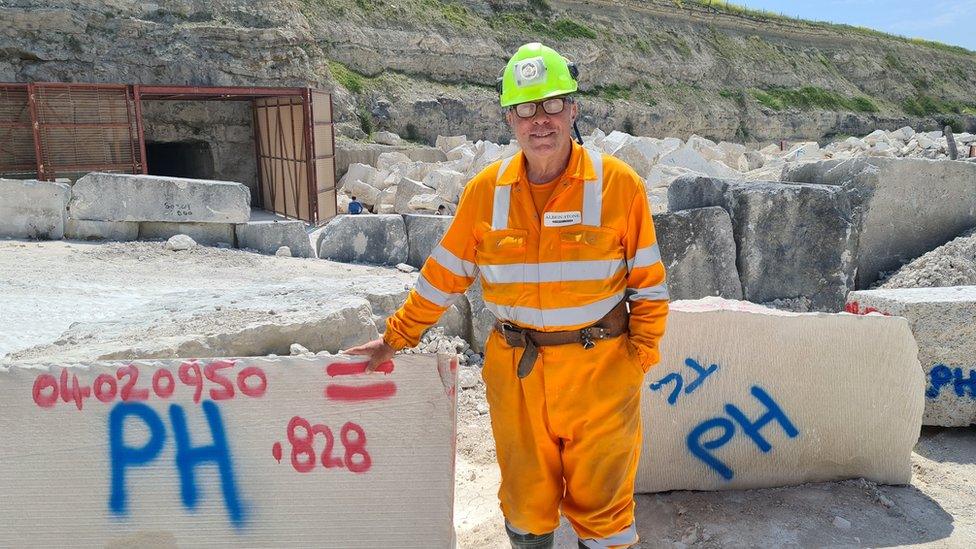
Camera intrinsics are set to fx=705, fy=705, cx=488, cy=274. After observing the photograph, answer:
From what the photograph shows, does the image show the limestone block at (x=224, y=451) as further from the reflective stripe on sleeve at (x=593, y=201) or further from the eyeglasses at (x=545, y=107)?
the eyeglasses at (x=545, y=107)

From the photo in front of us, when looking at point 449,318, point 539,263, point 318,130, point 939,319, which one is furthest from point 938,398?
point 318,130

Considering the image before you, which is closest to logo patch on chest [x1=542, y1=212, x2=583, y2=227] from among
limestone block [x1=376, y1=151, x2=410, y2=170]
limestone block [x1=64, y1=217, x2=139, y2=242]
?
limestone block [x1=64, y1=217, x2=139, y2=242]

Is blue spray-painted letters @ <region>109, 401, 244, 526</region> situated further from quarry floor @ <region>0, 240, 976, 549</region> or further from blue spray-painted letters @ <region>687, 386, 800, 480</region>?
blue spray-painted letters @ <region>687, 386, 800, 480</region>

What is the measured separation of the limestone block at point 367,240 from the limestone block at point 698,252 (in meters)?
3.61

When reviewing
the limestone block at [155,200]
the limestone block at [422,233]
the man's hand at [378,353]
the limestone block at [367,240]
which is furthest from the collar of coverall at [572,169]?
the limestone block at [155,200]

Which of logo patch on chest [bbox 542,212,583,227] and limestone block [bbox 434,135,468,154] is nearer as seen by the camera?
logo patch on chest [bbox 542,212,583,227]

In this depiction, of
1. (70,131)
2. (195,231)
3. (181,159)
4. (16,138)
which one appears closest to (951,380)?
(195,231)

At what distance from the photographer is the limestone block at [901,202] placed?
20.6 ft

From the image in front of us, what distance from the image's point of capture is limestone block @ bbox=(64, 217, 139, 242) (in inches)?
360

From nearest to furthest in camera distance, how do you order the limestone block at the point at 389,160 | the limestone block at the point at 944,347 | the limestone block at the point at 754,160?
the limestone block at the point at 944,347
the limestone block at the point at 389,160
the limestone block at the point at 754,160

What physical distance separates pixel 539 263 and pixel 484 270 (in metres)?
0.24

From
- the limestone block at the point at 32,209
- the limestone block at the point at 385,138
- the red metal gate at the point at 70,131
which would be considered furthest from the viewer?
the limestone block at the point at 385,138

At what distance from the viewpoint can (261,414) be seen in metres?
2.81

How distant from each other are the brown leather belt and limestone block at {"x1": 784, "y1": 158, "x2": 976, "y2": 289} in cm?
466
